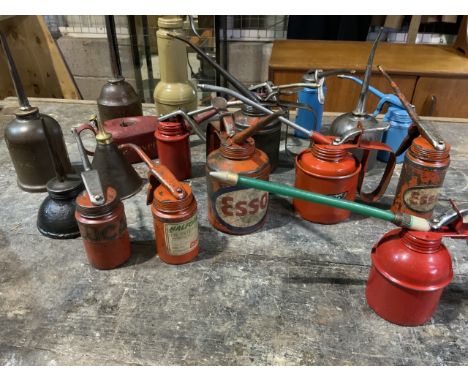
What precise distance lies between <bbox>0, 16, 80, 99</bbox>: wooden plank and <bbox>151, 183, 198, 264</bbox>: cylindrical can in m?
1.69

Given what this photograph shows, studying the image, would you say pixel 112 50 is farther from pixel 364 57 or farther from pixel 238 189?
pixel 364 57

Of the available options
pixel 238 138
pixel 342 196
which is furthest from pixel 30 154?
pixel 342 196

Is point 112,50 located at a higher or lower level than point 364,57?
higher

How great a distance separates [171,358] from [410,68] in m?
1.62

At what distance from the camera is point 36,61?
2043mm

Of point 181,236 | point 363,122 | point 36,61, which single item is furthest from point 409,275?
point 36,61

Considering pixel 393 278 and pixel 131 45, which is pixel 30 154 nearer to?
pixel 393 278

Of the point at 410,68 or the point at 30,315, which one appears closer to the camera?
the point at 30,315

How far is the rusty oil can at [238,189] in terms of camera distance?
2.59 feet

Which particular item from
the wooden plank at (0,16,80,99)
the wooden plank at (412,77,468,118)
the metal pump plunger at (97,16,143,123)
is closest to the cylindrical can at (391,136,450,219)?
the metal pump plunger at (97,16,143,123)

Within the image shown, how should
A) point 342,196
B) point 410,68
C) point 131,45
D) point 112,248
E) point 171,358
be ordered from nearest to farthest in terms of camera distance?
1. point 171,358
2. point 112,248
3. point 342,196
4. point 410,68
5. point 131,45

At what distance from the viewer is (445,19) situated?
6.75 feet

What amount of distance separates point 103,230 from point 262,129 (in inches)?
19.0

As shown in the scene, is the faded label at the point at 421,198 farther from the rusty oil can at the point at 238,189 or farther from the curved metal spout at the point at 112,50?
the curved metal spout at the point at 112,50
